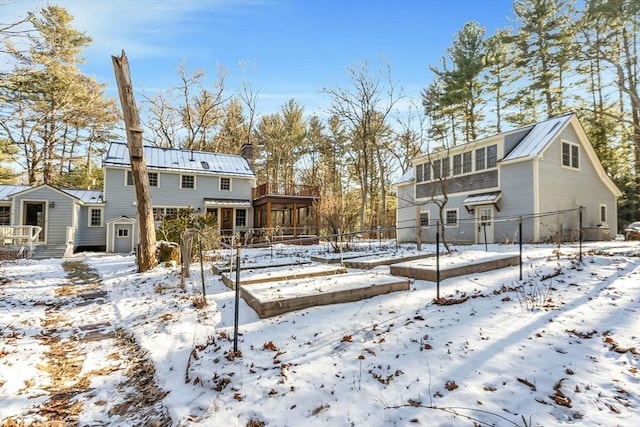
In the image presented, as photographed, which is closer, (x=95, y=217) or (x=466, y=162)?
(x=466, y=162)

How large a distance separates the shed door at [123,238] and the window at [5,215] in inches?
211

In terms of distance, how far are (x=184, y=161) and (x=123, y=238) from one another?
609 centimetres

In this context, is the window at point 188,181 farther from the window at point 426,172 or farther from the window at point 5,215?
the window at point 426,172

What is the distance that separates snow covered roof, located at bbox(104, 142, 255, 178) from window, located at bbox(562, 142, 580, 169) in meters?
17.8

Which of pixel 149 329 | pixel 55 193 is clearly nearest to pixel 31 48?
pixel 55 193

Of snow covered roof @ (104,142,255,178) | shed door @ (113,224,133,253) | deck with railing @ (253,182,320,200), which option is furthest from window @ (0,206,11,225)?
deck with railing @ (253,182,320,200)

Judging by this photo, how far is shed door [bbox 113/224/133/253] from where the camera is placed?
18.0 metres

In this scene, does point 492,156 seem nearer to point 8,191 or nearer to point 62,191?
point 62,191

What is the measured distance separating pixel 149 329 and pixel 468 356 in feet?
14.0

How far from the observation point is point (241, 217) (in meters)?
21.6

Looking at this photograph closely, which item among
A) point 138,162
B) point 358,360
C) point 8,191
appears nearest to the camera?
point 358,360

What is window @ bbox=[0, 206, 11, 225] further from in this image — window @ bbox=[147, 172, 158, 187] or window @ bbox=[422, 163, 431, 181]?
window @ bbox=[422, 163, 431, 181]

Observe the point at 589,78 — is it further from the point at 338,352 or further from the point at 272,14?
the point at 338,352

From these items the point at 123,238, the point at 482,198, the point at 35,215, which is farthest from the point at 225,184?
the point at 482,198
